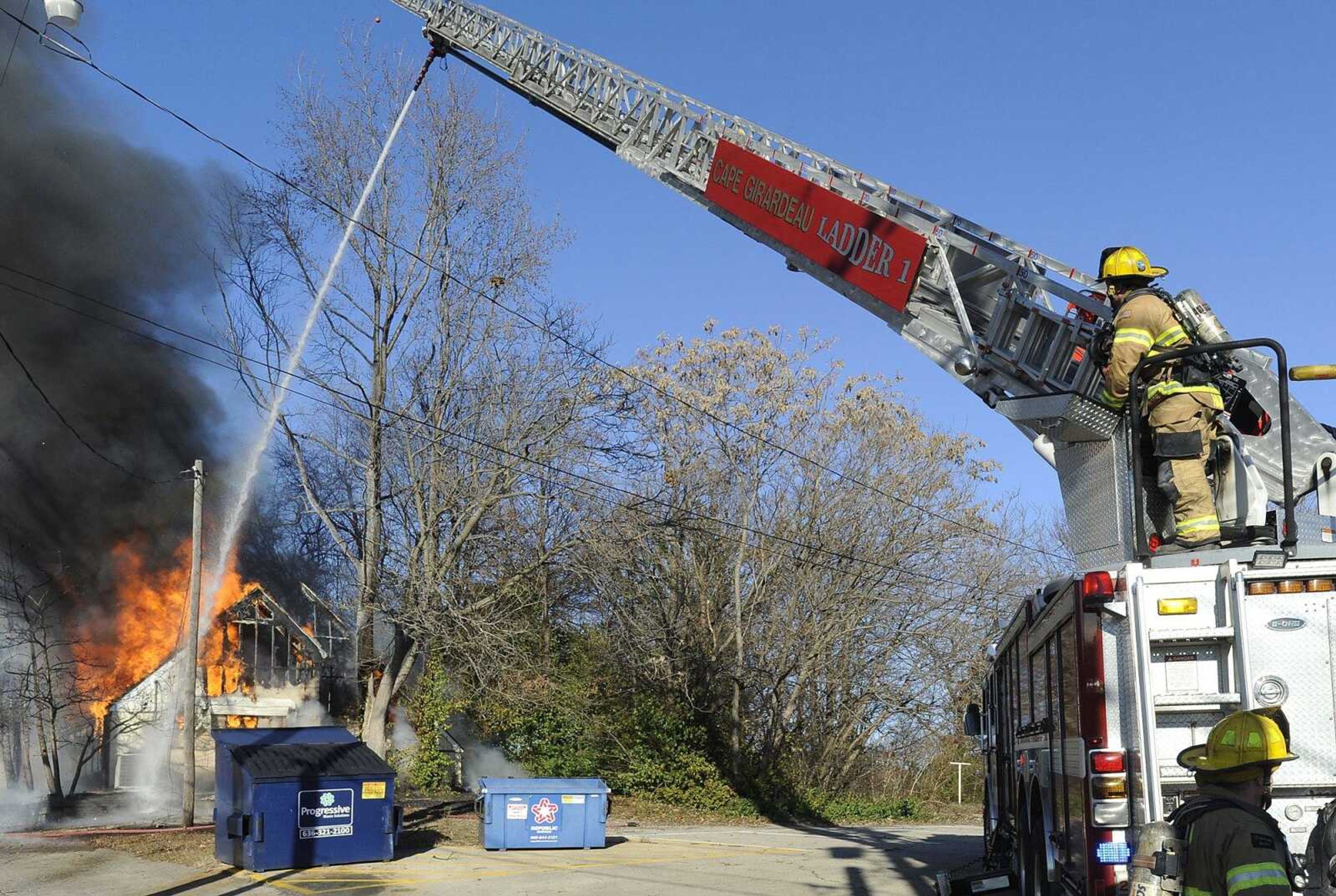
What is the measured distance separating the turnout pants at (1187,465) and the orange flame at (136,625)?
20.8 meters

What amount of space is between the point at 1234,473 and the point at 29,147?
23.0m

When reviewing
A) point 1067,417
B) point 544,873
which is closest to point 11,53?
point 544,873

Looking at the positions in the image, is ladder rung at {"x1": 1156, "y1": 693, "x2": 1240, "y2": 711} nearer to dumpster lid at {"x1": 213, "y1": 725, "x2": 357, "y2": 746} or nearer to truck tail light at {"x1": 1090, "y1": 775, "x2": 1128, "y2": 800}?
truck tail light at {"x1": 1090, "y1": 775, "x2": 1128, "y2": 800}

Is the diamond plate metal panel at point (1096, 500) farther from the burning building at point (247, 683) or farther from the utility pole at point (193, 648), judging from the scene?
the burning building at point (247, 683)

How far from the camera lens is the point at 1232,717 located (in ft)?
10.8

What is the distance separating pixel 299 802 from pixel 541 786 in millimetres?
3180

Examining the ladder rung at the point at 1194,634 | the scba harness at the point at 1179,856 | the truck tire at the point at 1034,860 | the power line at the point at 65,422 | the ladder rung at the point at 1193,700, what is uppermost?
the power line at the point at 65,422

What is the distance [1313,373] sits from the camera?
596 cm

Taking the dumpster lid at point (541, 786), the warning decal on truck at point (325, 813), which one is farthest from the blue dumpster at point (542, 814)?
the warning decal on truck at point (325, 813)

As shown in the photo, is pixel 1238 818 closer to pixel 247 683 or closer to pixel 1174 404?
pixel 1174 404

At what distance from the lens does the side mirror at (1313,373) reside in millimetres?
5918

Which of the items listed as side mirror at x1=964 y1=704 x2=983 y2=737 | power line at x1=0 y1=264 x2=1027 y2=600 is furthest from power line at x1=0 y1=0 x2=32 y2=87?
side mirror at x1=964 y1=704 x2=983 y2=737

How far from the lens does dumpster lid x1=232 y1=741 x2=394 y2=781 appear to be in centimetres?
1273

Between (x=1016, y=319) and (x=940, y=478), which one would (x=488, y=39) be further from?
(x=940, y=478)
